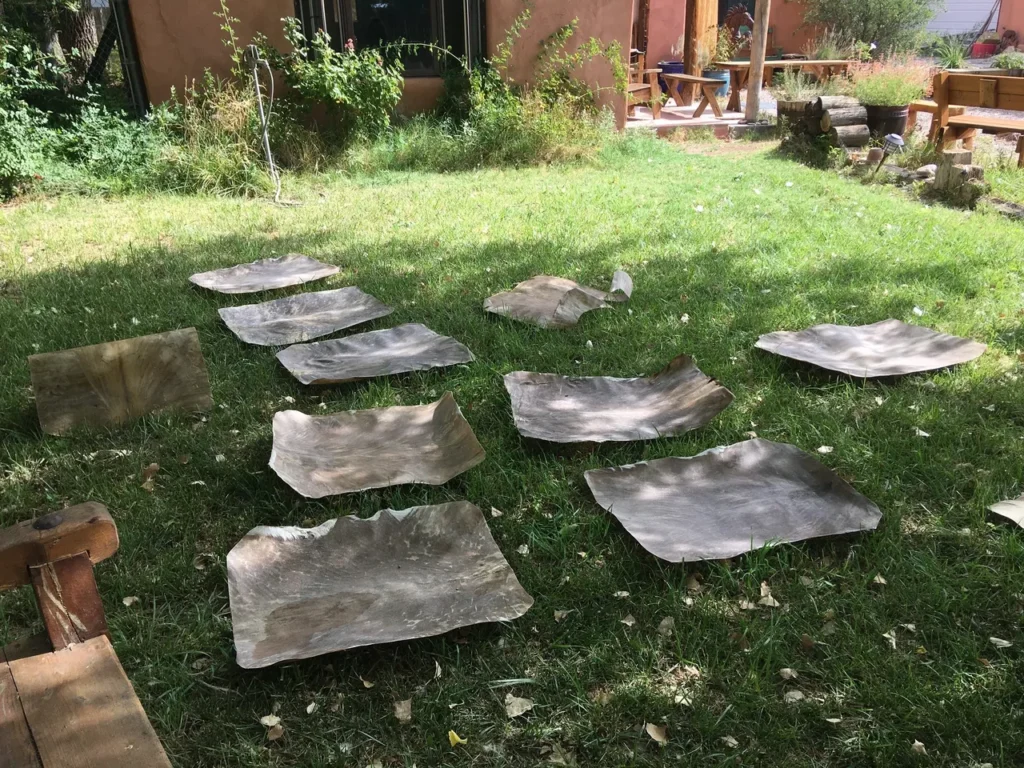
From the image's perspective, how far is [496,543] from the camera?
7.29 feet

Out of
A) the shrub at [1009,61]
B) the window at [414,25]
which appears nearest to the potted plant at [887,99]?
the window at [414,25]

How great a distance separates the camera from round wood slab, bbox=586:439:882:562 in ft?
7.26

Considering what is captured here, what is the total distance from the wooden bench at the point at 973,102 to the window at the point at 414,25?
500 centimetres

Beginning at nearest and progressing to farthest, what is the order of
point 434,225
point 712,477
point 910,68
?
point 712,477 < point 434,225 < point 910,68

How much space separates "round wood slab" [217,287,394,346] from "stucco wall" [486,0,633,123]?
225 inches

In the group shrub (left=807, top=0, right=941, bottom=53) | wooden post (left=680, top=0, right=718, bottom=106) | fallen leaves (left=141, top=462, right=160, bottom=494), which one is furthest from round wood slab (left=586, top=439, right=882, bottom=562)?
shrub (left=807, top=0, right=941, bottom=53)

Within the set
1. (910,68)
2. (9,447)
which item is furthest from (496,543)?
(910,68)

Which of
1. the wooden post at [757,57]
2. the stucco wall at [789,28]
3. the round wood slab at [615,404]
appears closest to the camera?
the round wood slab at [615,404]

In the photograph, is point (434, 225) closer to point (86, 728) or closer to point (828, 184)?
point (828, 184)

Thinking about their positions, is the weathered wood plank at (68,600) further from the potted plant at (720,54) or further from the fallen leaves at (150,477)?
the potted plant at (720,54)

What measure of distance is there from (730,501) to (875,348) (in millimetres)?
1457

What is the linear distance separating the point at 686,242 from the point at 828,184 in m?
2.63

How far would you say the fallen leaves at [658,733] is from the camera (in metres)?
1.64

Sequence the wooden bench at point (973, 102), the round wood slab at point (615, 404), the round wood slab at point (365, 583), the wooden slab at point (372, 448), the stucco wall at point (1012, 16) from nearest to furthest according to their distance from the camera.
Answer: the round wood slab at point (365, 583)
the wooden slab at point (372, 448)
the round wood slab at point (615, 404)
the wooden bench at point (973, 102)
the stucco wall at point (1012, 16)
